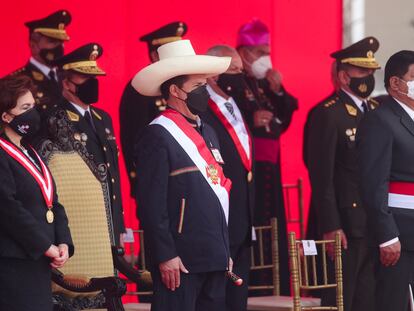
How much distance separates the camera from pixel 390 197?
6320 mm

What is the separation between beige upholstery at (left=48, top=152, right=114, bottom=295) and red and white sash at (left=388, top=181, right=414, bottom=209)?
1.45 meters

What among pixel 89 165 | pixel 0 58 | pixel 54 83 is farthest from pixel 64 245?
pixel 0 58

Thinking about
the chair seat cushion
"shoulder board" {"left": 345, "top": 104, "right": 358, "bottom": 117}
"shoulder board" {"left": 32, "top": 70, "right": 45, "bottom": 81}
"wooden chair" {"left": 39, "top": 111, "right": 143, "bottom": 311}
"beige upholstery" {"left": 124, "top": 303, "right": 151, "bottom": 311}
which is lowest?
the chair seat cushion

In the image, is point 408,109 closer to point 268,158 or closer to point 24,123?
point 268,158

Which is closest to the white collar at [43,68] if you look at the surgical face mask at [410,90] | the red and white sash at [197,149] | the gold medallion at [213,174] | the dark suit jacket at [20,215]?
the red and white sash at [197,149]

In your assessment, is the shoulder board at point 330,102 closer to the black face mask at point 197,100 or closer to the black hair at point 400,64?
the black hair at point 400,64

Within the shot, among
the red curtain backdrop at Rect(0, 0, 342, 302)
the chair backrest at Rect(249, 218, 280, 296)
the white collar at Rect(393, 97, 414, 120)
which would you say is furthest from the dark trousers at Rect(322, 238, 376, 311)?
the red curtain backdrop at Rect(0, 0, 342, 302)

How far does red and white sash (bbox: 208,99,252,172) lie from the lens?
6789 mm

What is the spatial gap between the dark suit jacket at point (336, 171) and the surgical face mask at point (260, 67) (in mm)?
764

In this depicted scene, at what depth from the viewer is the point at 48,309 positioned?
5414 mm

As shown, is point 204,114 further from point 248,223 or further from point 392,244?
point 392,244

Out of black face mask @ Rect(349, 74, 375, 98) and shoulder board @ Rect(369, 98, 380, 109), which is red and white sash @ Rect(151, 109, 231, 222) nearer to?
black face mask @ Rect(349, 74, 375, 98)

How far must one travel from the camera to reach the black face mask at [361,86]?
7.39m

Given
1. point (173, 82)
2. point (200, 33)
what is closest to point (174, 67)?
point (173, 82)
